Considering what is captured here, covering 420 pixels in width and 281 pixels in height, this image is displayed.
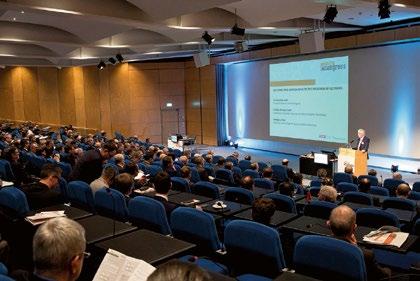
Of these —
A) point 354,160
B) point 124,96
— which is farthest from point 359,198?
point 124,96

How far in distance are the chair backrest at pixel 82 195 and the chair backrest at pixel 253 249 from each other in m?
2.34

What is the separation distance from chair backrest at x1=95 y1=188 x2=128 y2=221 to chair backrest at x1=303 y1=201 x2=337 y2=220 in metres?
2.29

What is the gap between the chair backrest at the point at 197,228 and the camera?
12.5 feet

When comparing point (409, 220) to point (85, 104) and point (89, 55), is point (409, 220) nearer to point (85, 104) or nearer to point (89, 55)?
point (89, 55)

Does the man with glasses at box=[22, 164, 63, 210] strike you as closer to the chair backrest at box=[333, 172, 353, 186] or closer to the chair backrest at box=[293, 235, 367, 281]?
the chair backrest at box=[293, 235, 367, 281]

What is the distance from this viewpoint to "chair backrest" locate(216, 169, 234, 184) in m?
8.24

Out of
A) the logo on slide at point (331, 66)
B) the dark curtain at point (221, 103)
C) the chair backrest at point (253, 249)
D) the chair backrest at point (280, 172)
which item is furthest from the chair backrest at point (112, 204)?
the dark curtain at point (221, 103)

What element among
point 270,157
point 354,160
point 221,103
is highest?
point 221,103

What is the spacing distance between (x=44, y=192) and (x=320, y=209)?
3.33 meters

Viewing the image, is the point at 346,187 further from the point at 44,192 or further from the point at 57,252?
the point at 57,252

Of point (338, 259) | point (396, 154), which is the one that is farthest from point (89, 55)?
point (338, 259)

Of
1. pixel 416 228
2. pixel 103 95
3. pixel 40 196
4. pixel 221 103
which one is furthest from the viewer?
pixel 103 95

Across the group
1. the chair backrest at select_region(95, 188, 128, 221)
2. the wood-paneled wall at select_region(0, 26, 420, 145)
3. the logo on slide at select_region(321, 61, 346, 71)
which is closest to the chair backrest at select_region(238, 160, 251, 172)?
the logo on slide at select_region(321, 61, 346, 71)

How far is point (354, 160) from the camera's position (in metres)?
10.1
